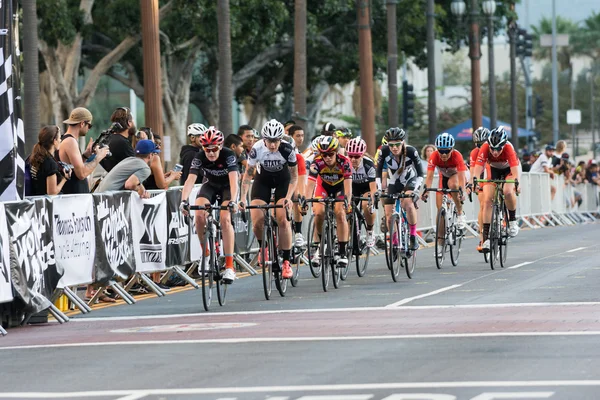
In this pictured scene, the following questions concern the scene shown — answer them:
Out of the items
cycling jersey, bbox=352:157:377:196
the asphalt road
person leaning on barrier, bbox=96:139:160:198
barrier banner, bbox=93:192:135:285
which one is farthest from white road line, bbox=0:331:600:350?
cycling jersey, bbox=352:157:377:196

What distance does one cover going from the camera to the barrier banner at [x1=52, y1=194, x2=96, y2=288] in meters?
16.5

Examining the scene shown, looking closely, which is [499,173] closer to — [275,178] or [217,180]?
[275,178]

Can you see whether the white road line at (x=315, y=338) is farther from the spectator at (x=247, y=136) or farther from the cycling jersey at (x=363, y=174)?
the spectator at (x=247, y=136)

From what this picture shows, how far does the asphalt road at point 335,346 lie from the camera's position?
33.6 ft

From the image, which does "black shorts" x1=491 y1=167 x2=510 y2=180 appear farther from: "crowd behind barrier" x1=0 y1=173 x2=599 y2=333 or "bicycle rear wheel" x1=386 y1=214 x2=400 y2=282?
"crowd behind barrier" x1=0 y1=173 x2=599 y2=333

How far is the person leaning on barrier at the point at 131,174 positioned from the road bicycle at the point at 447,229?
476 centimetres

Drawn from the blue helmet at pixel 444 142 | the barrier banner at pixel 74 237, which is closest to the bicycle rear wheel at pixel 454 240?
the blue helmet at pixel 444 142

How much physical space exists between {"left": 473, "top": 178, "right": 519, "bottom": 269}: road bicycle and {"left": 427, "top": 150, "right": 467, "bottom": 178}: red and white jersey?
508 mm

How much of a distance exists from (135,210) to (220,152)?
2438mm

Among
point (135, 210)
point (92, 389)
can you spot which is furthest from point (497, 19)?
point (92, 389)

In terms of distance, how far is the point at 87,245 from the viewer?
17344mm

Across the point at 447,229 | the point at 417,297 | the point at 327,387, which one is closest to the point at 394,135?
the point at 447,229

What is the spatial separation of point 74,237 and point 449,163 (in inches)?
283

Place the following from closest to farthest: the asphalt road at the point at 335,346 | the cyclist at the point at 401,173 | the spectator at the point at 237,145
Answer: the asphalt road at the point at 335,346 < the cyclist at the point at 401,173 < the spectator at the point at 237,145
